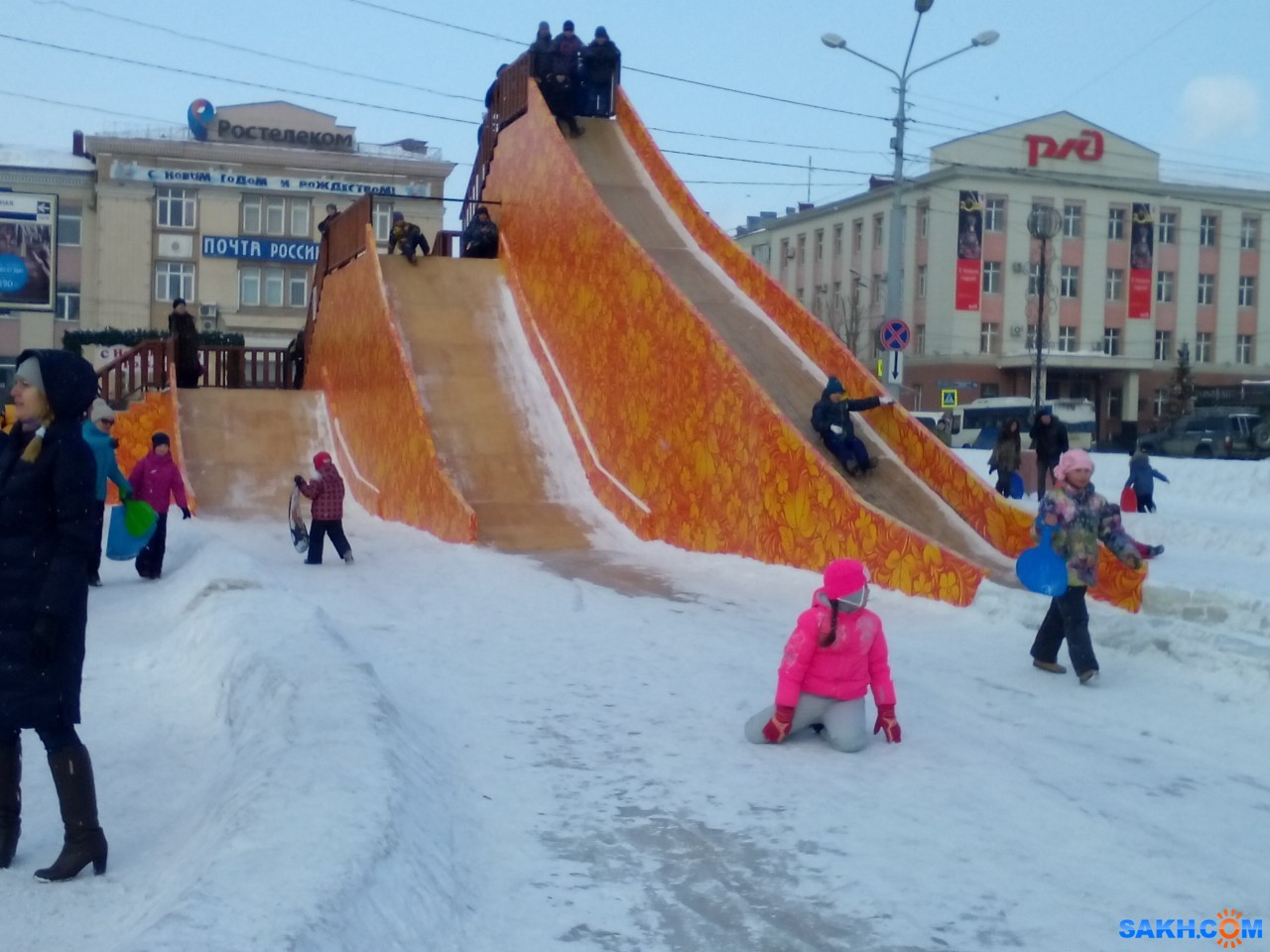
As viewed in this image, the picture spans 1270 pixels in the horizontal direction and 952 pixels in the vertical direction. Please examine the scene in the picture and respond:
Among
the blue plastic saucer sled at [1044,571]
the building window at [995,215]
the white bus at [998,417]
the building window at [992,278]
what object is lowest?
the blue plastic saucer sled at [1044,571]

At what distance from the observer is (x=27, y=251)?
33.8 m

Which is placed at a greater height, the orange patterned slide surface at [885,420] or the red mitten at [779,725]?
the orange patterned slide surface at [885,420]

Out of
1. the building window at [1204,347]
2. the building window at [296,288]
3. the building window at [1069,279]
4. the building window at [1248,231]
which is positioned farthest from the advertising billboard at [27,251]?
the building window at [1248,231]

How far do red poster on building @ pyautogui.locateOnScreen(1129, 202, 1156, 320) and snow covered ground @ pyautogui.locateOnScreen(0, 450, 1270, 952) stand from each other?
53.3m

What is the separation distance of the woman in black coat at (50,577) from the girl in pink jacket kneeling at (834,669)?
10.5 feet

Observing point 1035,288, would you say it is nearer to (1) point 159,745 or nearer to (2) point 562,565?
(2) point 562,565

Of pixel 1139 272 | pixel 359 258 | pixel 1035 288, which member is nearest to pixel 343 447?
pixel 359 258

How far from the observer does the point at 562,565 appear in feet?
42.2

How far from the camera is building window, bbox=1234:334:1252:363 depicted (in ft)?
199

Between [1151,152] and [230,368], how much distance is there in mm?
48517

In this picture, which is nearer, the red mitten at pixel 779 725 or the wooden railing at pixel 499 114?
the red mitten at pixel 779 725

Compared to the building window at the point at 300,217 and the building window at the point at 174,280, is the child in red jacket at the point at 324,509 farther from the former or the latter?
the building window at the point at 300,217

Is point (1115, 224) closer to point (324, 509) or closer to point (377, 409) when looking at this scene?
point (377, 409)

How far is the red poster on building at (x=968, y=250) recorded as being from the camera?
5516 centimetres
